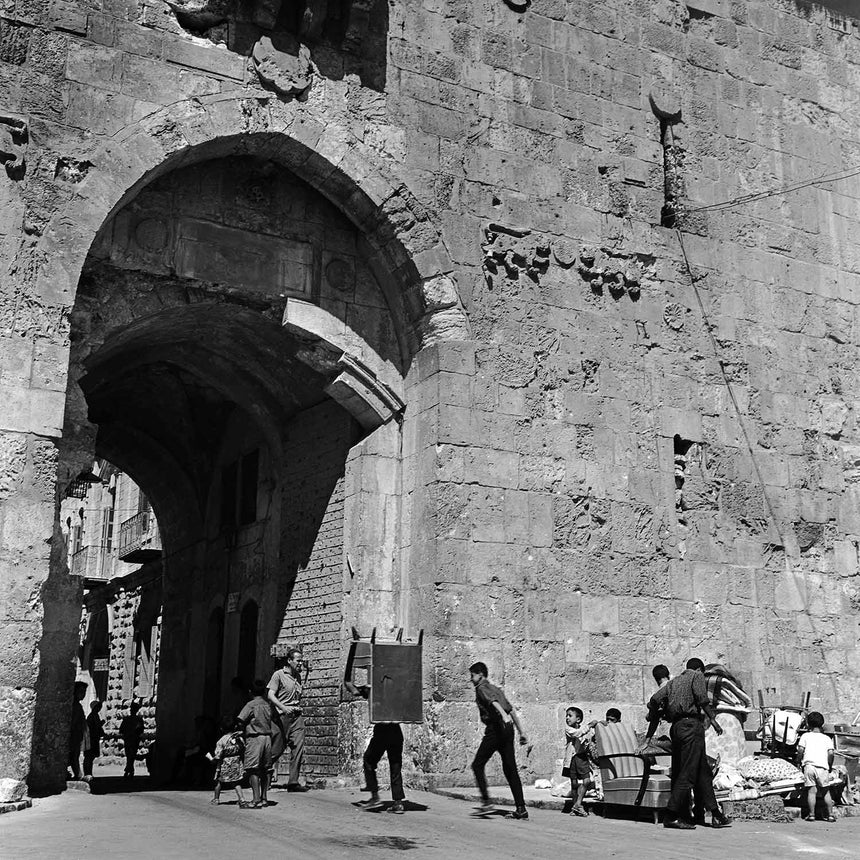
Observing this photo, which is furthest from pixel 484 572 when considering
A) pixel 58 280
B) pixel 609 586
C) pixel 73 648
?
pixel 58 280

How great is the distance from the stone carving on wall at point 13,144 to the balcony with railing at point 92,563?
1770 cm

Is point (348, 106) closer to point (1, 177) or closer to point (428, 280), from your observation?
point (428, 280)

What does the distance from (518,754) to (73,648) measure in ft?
12.8

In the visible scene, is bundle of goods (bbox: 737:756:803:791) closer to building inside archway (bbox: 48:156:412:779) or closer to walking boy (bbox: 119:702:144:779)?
building inside archway (bbox: 48:156:412:779)

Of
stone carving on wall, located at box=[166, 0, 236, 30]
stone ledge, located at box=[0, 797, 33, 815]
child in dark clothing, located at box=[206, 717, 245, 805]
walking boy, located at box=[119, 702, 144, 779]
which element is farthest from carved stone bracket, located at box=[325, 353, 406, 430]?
walking boy, located at box=[119, 702, 144, 779]

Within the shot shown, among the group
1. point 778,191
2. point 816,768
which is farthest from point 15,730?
point 778,191

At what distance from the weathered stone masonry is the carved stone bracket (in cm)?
3

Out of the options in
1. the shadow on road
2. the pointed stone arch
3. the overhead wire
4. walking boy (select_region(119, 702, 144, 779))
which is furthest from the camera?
walking boy (select_region(119, 702, 144, 779))

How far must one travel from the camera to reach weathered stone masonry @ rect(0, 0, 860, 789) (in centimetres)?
1005

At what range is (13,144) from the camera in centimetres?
976

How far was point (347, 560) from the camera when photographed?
37.7 ft

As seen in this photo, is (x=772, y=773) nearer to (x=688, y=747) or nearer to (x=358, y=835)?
(x=688, y=747)

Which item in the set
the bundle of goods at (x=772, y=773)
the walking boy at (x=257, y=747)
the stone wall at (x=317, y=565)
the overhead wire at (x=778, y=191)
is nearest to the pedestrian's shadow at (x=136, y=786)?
the stone wall at (x=317, y=565)

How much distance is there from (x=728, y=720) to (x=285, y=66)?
684cm
